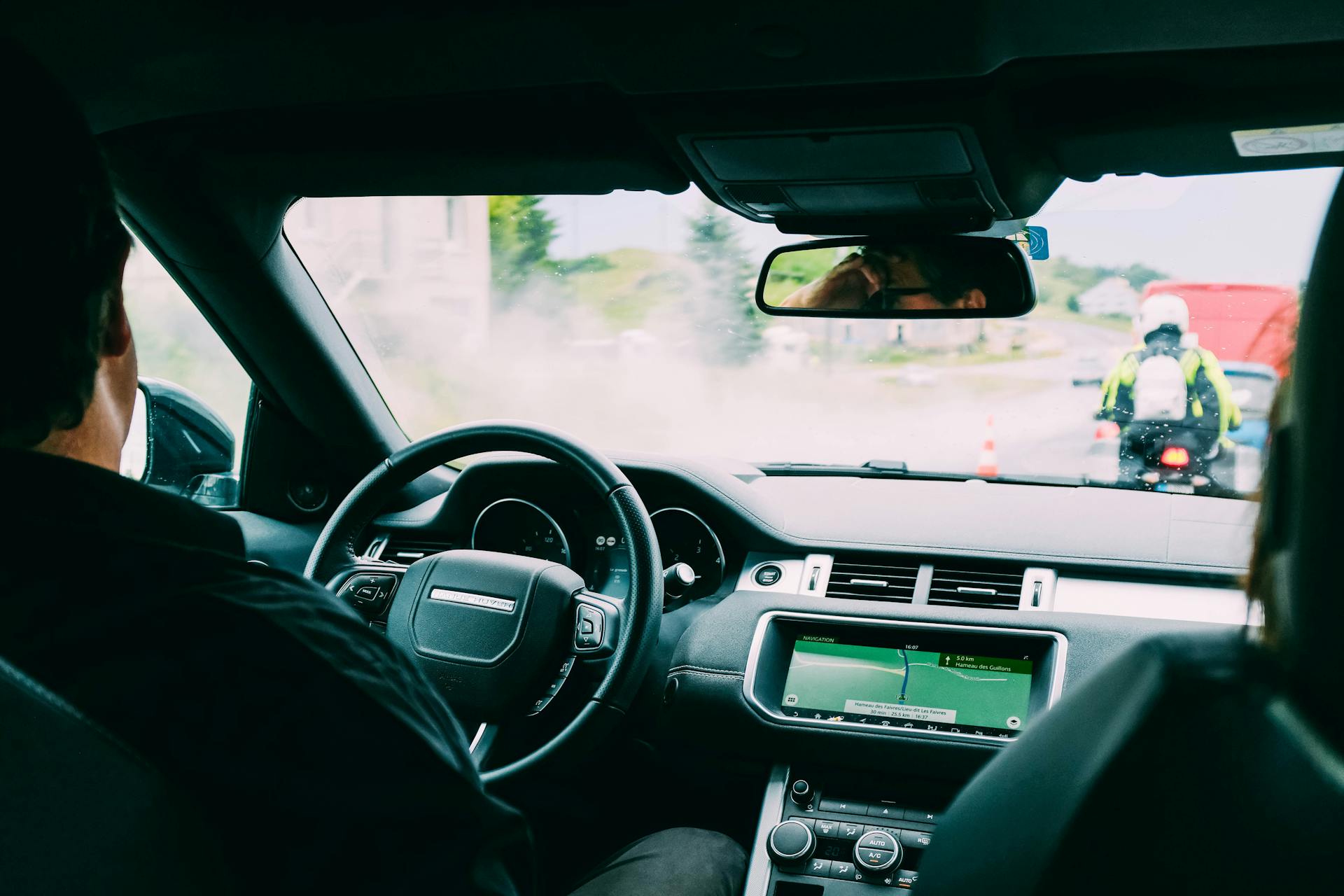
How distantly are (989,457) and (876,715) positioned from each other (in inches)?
65.8

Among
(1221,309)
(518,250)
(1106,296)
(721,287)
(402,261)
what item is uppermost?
(1106,296)

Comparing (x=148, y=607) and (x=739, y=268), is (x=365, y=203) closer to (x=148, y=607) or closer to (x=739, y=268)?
(x=739, y=268)

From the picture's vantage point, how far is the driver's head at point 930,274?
9.84ft

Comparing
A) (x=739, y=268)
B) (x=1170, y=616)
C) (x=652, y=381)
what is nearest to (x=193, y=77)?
(x=1170, y=616)

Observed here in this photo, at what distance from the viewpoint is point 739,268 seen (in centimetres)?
554

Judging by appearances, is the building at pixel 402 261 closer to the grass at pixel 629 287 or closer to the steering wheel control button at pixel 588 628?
the grass at pixel 629 287

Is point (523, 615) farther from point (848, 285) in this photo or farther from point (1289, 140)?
point (1289, 140)

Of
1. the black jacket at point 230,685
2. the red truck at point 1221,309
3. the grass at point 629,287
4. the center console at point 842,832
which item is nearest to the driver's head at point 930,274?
the red truck at point 1221,309

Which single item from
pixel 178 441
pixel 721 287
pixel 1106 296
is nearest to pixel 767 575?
pixel 178 441

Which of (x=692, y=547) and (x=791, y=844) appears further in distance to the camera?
(x=692, y=547)

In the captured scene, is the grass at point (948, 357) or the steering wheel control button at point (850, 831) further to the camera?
the grass at point (948, 357)

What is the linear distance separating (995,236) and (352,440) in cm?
213

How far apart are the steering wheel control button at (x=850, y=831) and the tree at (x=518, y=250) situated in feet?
12.6

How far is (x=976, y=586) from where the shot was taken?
312 centimetres
